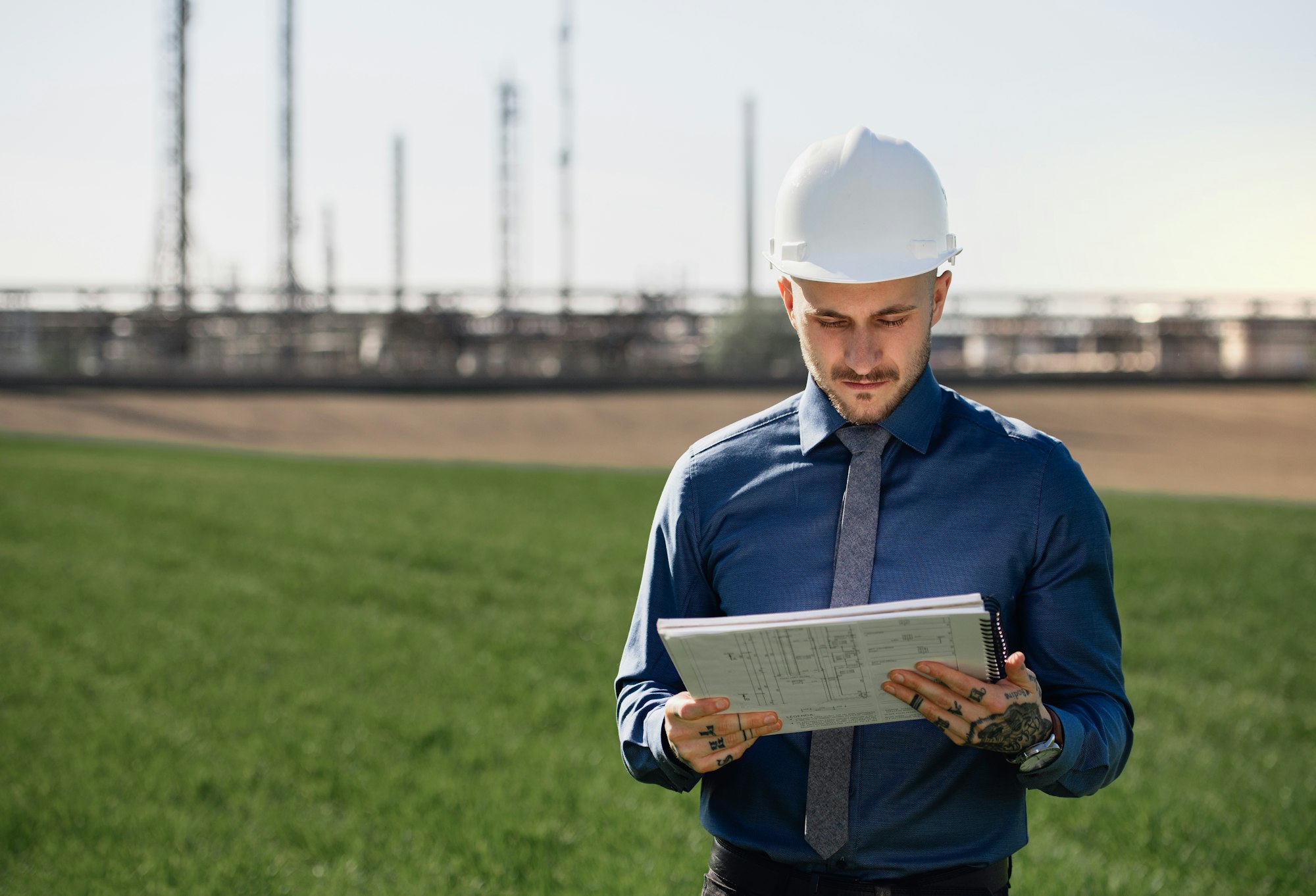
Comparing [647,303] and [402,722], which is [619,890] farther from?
[647,303]

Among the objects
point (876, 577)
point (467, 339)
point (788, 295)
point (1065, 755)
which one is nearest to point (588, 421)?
point (467, 339)

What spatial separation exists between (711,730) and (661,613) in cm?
29

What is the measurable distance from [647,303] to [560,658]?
31.7 metres

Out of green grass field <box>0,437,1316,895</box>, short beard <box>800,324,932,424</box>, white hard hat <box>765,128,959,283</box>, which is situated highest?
white hard hat <box>765,128,959,283</box>

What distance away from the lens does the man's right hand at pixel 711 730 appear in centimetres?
192

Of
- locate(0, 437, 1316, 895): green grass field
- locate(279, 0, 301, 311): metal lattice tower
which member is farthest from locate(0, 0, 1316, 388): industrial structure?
locate(0, 437, 1316, 895): green grass field

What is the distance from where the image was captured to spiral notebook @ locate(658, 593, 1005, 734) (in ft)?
5.84

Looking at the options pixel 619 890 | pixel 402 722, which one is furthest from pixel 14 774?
pixel 619 890

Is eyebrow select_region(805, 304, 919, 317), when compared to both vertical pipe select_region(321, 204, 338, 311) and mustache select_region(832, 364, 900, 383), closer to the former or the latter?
mustache select_region(832, 364, 900, 383)

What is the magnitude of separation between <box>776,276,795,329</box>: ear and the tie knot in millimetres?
220

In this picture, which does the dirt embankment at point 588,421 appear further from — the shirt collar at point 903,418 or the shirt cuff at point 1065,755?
the shirt cuff at point 1065,755

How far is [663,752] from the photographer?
2.02m

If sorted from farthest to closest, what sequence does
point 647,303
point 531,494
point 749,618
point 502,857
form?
point 647,303, point 531,494, point 502,857, point 749,618

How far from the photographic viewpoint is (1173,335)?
37531 mm
